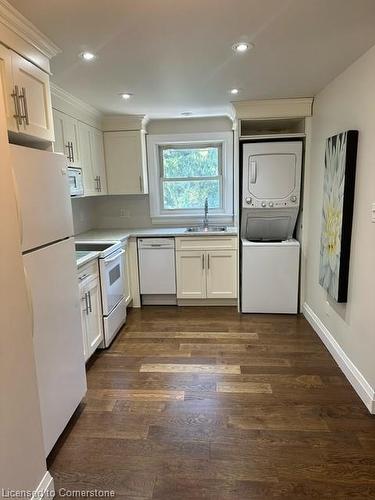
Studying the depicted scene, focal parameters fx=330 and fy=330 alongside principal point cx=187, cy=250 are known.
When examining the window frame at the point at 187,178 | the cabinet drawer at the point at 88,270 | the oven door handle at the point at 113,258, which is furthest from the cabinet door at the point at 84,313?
the window frame at the point at 187,178

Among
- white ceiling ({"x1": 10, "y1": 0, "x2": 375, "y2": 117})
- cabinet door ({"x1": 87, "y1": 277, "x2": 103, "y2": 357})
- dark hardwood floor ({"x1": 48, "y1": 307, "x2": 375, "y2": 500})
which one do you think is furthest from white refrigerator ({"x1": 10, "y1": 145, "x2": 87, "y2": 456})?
white ceiling ({"x1": 10, "y1": 0, "x2": 375, "y2": 117})

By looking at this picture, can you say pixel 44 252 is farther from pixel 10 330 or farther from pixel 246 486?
pixel 246 486

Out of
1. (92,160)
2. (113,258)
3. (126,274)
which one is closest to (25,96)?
(113,258)

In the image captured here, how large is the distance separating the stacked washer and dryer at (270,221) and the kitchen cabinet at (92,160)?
5.55 feet

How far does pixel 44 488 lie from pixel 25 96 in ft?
6.40

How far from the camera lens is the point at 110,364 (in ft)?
9.31

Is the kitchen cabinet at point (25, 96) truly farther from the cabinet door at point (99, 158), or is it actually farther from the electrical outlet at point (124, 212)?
the electrical outlet at point (124, 212)

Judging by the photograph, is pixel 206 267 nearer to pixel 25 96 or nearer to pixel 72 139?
pixel 72 139

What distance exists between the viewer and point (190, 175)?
14.7ft

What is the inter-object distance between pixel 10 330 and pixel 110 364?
64.3 inches

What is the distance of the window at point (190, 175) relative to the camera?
172 inches

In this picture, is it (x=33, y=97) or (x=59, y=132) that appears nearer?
(x=33, y=97)

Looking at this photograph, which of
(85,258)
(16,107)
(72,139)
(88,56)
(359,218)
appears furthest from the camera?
(72,139)

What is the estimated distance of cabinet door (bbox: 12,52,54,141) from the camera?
5.62 feet
